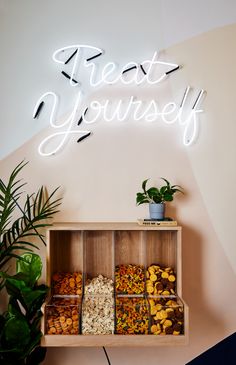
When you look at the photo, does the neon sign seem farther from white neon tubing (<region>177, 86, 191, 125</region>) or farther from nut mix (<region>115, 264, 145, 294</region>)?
nut mix (<region>115, 264, 145, 294</region>)

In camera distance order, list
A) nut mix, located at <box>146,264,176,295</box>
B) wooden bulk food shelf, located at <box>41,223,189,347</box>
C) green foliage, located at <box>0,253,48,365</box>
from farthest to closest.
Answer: wooden bulk food shelf, located at <box>41,223,189,347</box>
nut mix, located at <box>146,264,176,295</box>
green foliage, located at <box>0,253,48,365</box>

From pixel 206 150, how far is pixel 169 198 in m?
0.48

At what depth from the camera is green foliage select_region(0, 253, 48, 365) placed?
197 cm

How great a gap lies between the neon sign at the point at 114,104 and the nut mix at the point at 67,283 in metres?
0.82

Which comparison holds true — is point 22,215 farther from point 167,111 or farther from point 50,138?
point 167,111

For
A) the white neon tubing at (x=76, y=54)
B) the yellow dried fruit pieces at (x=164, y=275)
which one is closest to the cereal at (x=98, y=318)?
the yellow dried fruit pieces at (x=164, y=275)

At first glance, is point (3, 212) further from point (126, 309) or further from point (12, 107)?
point (126, 309)

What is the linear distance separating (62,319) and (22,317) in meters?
0.23

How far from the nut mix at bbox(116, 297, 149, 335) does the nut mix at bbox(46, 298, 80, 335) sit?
0.79 feet

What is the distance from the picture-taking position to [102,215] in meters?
2.43

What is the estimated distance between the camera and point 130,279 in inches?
89.0

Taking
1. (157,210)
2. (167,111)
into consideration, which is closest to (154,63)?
(167,111)

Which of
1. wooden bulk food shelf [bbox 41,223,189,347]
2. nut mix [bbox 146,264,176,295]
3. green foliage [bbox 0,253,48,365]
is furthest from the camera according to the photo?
wooden bulk food shelf [bbox 41,223,189,347]

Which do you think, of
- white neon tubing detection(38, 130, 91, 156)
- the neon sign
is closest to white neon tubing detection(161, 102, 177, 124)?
the neon sign
